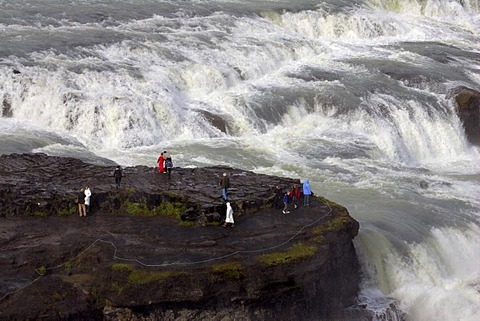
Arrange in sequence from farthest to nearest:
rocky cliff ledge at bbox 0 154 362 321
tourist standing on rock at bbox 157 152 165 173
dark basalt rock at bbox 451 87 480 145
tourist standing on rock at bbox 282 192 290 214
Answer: dark basalt rock at bbox 451 87 480 145
tourist standing on rock at bbox 157 152 165 173
tourist standing on rock at bbox 282 192 290 214
rocky cliff ledge at bbox 0 154 362 321

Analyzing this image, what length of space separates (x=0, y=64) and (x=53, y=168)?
444 inches

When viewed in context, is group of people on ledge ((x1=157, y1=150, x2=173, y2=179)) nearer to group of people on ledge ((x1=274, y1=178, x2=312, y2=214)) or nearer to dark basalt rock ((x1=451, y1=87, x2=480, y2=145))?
group of people on ledge ((x1=274, y1=178, x2=312, y2=214))

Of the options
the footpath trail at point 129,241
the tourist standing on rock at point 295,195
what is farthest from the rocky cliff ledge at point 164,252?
the tourist standing on rock at point 295,195

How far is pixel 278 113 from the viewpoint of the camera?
2988 centimetres

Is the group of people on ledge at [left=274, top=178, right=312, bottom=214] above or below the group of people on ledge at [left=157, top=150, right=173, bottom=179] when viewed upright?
below

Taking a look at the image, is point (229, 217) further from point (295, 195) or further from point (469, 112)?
point (469, 112)

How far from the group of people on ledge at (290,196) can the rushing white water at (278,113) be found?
6.64ft

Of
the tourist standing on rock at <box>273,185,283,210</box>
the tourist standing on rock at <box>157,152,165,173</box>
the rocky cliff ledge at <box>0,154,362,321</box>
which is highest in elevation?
the tourist standing on rock at <box>157,152,165,173</box>

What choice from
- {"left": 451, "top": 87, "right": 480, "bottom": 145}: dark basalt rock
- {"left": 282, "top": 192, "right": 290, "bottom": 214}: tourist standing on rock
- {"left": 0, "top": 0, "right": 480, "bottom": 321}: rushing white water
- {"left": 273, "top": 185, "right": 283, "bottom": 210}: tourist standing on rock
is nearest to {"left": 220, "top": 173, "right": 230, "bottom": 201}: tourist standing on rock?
{"left": 273, "top": 185, "right": 283, "bottom": 210}: tourist standing on rock

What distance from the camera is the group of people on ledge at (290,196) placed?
1769 cm

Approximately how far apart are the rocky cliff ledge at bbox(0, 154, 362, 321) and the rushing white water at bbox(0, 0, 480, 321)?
219 cm

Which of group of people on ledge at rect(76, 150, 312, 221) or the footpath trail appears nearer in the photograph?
the footpath trail

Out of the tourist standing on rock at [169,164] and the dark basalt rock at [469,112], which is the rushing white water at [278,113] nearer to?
the dark basalt rock at [469,112]

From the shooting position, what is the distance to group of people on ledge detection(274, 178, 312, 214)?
1769 centimetres
